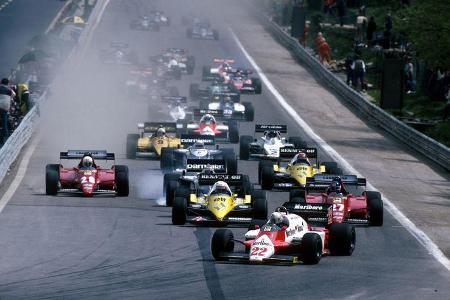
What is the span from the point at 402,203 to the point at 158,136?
10172 millimetres

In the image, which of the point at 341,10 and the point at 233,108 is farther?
the point at 341,10

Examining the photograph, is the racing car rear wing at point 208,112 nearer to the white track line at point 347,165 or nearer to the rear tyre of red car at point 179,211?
the white track line at point 347,165

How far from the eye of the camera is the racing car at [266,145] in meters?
44.8

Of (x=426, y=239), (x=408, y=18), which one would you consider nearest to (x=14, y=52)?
(x=408, y=18)

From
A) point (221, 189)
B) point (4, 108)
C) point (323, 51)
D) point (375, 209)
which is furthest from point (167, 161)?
point (323, 51)

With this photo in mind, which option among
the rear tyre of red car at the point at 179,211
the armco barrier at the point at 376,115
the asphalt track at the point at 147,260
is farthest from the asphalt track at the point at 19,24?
the rear tyre of red car at the point at 179,211

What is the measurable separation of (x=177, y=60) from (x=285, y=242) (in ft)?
153

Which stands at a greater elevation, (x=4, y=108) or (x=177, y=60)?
(x=177, y=60)

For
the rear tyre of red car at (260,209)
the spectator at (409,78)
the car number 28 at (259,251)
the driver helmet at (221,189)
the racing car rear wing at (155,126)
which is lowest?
the car number 28 at (259,251)

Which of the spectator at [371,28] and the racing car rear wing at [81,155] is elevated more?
the spectator at [371,28]

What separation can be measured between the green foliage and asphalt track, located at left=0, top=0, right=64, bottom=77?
25958 millimetres

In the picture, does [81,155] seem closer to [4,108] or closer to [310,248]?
[4,108]

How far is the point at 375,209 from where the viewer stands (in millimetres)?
32625

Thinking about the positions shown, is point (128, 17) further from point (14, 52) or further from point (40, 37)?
point (40, 37)
